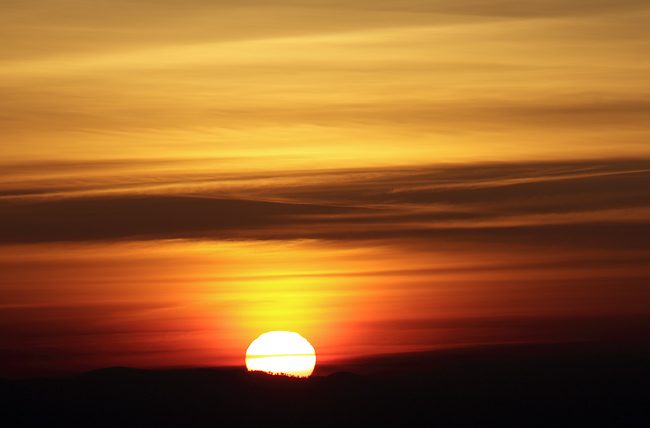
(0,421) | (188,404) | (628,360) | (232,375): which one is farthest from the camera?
(628,360)

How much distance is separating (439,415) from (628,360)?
44627 mm

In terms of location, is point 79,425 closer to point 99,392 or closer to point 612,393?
point 99,392

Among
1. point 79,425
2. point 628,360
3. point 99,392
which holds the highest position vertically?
point 628,360

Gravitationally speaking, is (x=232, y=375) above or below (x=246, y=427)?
above

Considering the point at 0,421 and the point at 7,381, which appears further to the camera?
the point at 7,381

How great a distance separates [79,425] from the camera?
11781 cm

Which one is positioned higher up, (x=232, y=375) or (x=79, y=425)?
(x=232, y=375)

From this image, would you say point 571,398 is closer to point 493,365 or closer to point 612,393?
point 612,393

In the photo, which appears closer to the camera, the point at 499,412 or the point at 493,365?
the point at 499,412

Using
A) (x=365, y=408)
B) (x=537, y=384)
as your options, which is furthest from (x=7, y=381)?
(x=537, y=384)

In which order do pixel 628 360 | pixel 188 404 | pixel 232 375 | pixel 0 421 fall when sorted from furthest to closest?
pixel 628 360, pixel 232 375, pixel 188 404, pixel 0 421

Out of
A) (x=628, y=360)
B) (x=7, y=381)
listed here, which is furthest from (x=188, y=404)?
(x=628, y=360)

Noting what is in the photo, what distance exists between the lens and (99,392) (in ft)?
444

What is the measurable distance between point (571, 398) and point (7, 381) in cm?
7085
